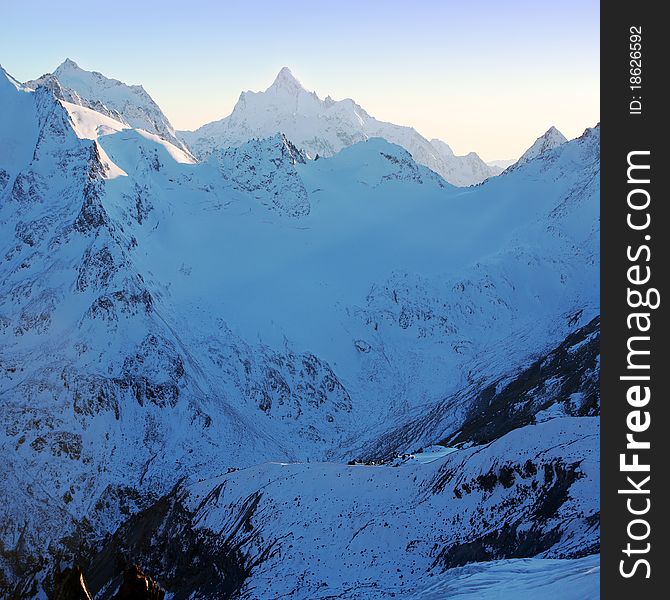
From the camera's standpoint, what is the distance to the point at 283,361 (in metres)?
124

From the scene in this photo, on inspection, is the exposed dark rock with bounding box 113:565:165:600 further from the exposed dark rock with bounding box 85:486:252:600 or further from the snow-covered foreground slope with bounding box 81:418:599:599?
the exposed dark rock with bounding box 85:486:252:600

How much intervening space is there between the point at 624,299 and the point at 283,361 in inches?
4309

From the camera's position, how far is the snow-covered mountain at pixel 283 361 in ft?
144

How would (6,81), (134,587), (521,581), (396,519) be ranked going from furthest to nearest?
(6,81)
(396,519)
(521,581)
(134,587)

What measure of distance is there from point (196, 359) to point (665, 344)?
10646 centimetres

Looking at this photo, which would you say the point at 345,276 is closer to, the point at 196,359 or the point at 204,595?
the point at 196,359

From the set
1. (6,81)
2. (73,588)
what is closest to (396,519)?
(73,588)

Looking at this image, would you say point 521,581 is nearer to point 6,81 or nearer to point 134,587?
point 134,587

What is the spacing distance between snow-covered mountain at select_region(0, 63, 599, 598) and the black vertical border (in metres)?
17.7

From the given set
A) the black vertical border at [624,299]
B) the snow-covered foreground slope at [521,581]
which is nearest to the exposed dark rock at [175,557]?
the snow-covered foreground slope at [521,581]

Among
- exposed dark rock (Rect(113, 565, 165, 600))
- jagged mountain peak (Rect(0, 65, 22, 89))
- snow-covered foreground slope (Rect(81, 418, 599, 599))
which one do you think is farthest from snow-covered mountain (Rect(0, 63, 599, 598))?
exposed dark rock (Rect(113, 565, 165, 600))

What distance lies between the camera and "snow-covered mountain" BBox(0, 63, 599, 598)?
4394cm

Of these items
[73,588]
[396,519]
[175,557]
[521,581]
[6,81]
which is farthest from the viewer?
[6,81]

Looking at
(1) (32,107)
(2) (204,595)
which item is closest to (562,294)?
(2) (204,595)
